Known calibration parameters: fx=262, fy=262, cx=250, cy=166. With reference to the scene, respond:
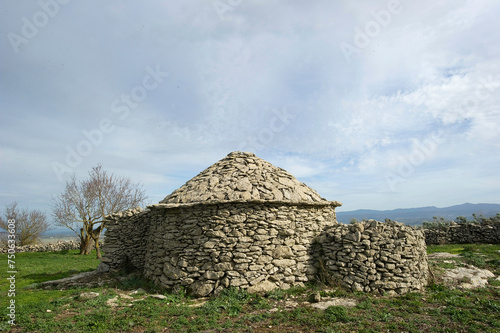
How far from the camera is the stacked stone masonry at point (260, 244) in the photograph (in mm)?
8000

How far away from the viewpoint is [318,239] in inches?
358

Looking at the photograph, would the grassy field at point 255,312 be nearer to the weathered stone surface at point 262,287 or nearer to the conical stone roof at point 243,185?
the weathered stone surface at point 262,287

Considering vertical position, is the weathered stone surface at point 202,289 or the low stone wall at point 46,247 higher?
the weathered stone surface at point 202,289

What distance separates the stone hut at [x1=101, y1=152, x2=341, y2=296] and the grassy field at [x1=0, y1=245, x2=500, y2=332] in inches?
21.7

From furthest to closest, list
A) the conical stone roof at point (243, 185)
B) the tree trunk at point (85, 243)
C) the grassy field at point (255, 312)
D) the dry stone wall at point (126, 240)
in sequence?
the tree trunk at point (85, 243) → the dry stone wall at point (126, 240) → the conical stone roof at point (243, 185) → the grassy field at point (255, 312)

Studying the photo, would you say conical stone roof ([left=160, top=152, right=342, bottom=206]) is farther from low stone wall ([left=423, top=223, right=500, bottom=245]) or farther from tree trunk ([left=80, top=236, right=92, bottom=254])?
tree trunk ([left=80, top=236, right=92, bottom=254])

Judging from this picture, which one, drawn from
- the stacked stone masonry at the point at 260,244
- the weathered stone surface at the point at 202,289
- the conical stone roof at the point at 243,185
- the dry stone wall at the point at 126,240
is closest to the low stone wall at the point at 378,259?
the stacked stone masonry at the point at 260,244

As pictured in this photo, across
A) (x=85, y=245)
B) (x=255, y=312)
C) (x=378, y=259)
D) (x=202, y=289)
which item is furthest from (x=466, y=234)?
(x=85, y=245)

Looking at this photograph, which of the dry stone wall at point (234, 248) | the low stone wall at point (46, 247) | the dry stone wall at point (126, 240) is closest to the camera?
the dry stone wall at point (234, 248)

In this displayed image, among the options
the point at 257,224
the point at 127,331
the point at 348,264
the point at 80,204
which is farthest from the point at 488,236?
the point at 80,204

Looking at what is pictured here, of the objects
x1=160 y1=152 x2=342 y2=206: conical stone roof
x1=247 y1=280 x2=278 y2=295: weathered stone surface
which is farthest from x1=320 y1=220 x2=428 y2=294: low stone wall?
x1=247 y1=280 x2=278 y2=295: weathered stone surface

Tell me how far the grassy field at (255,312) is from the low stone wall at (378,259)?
405mm

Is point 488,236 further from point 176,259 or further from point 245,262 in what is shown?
point 176,259

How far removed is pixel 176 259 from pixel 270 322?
12.3 ft
